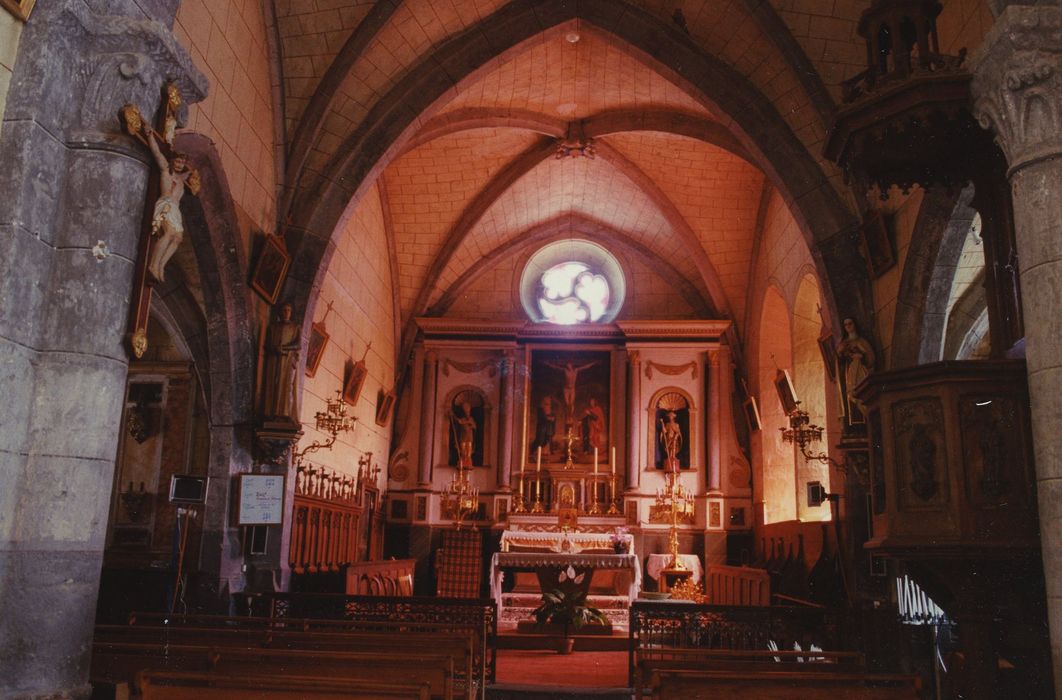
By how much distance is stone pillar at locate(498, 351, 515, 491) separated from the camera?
16.9m

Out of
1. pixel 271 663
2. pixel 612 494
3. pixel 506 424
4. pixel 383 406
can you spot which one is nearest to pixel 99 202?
pixel 271 663

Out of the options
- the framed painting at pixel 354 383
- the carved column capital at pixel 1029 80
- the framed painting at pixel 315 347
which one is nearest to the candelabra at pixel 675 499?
the framed painting at pixel 354 383

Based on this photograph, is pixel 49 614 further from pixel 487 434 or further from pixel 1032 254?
pixel 487 434

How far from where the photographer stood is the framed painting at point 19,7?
4738 millimetres

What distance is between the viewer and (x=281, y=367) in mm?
10594

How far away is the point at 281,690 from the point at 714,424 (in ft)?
44.1

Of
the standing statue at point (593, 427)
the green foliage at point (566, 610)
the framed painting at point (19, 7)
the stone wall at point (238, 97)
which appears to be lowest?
the green foliage at point (566, 610)

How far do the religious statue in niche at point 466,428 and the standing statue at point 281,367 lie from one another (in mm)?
6713

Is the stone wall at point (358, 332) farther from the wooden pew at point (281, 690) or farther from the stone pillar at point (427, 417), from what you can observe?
the wooden pew at point (281, 690)

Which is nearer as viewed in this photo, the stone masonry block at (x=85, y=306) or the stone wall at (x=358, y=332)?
the stone masonry block at (x=85, y=306)

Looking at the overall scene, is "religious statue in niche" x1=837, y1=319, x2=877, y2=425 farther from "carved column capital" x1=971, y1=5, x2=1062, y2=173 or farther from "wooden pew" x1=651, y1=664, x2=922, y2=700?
"wooden pew" x1=651, y1=664, x2=922, y2=700

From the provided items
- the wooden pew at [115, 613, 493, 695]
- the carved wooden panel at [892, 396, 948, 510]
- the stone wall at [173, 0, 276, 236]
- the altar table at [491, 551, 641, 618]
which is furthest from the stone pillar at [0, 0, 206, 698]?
the altar table at [491, 551, 641, 618]

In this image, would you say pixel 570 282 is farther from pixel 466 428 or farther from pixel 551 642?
pixel 551 642

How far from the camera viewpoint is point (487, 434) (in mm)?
17297
